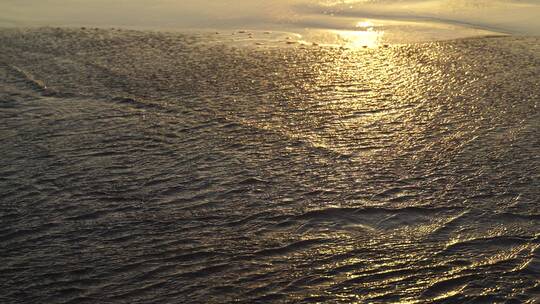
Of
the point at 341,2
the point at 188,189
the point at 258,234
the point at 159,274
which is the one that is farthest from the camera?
the point at 341,2

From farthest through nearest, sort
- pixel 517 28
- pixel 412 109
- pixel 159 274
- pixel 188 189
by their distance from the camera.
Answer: pixel 517 28, pixel 412 109, pixel 188 189, pixel 159 274

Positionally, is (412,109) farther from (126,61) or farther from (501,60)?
(126,61)

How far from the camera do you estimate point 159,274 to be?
3.67 metres

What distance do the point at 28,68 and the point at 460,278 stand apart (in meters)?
5.55

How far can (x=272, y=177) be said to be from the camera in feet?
15.9

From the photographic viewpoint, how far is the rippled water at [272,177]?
144 inches

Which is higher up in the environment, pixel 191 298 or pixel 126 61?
pixel 126 61

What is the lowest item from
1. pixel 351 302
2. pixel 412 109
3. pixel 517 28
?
pixel 351 302

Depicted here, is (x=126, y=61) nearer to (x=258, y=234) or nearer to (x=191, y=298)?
(x=258, y=234)

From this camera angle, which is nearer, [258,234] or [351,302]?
[351,302]

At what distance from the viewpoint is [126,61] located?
7.82 metres

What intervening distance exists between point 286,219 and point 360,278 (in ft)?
2.52

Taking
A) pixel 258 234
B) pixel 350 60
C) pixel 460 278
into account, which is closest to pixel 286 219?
pixel 258 234

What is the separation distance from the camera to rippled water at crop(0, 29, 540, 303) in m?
3.65
